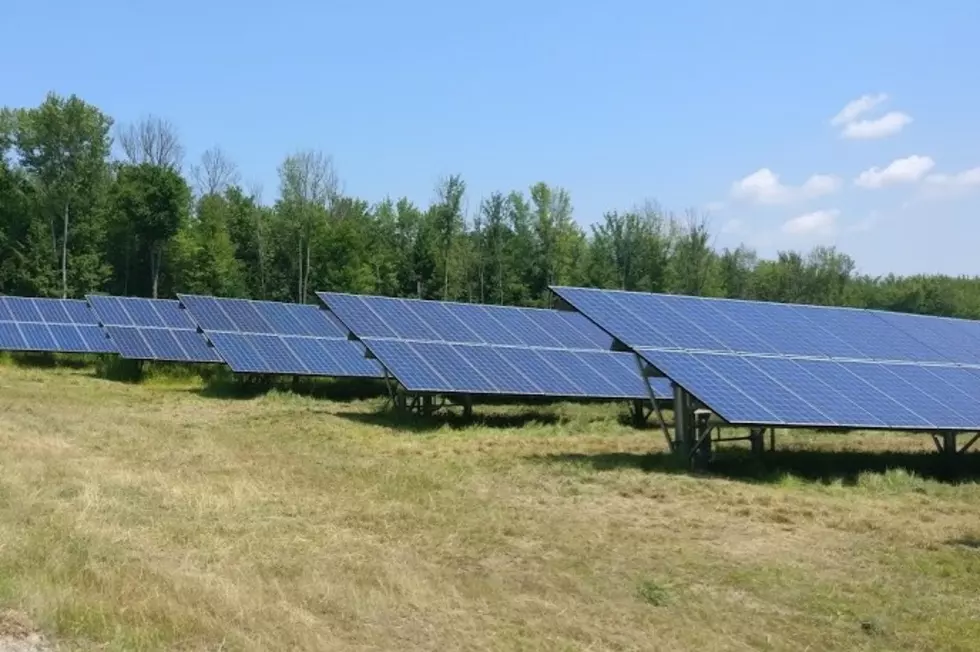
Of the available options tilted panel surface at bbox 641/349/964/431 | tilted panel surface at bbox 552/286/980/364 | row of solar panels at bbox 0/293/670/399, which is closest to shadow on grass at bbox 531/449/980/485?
tilted panel surface at bbox 641/349/964/431

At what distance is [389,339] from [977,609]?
60.0ft

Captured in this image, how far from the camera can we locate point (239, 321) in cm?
3338

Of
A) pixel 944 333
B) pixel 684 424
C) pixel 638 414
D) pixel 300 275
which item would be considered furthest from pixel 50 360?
pixel 944 333

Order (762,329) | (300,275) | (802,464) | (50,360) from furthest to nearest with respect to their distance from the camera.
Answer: (300,275)
(50,360)
(762,329)
(802,464)

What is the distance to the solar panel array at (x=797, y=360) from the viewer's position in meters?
17.4

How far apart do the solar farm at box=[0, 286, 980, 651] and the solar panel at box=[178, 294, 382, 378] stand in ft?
0.53

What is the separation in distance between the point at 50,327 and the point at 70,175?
916 inches

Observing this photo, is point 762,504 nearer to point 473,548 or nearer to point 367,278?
point 473,548

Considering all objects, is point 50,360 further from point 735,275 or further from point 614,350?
point 735,275

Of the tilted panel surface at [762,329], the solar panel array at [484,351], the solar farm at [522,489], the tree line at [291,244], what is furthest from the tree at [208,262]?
the tilted panel surface at [762,329]

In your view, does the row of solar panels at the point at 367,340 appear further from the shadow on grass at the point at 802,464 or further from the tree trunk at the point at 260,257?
the tree trunk at the point at 260,257

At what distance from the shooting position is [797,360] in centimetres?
2006

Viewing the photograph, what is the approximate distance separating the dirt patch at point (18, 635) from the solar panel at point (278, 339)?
2314 cm

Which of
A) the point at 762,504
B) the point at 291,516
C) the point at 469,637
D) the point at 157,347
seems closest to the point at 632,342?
the point at 762,504
